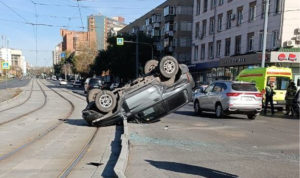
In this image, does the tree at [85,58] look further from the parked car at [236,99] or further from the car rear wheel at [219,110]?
the car rear wheel at [219,110]

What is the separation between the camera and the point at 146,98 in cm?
871

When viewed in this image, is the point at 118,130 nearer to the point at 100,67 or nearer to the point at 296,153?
the point at 296,153

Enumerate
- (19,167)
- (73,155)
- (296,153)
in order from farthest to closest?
1. (296,153)
2. (73,155)
3. (19,167)

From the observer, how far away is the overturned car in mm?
8734

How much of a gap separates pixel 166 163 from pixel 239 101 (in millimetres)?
7454

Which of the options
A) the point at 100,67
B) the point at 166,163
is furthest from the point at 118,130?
the point at 100,67

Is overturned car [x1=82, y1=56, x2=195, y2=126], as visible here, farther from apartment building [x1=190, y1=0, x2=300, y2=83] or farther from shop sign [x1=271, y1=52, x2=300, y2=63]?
apartment building [x1=190, y1=0, x2=300, y2=83]

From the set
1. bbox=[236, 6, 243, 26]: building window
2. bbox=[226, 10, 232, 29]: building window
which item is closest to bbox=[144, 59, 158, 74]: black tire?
bbox=[236, 6, 243, 26]: building window

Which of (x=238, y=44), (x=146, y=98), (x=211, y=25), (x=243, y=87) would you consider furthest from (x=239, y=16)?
(x=146, y=98)

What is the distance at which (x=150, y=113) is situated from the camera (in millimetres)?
8875

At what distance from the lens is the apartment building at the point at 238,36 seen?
76.2 feet

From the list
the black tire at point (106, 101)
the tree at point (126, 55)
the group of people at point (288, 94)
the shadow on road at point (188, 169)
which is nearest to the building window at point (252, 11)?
the group of people at point (288, 94)

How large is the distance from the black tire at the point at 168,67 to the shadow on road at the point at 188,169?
4.22 metres

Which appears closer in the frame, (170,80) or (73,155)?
(73,155)
